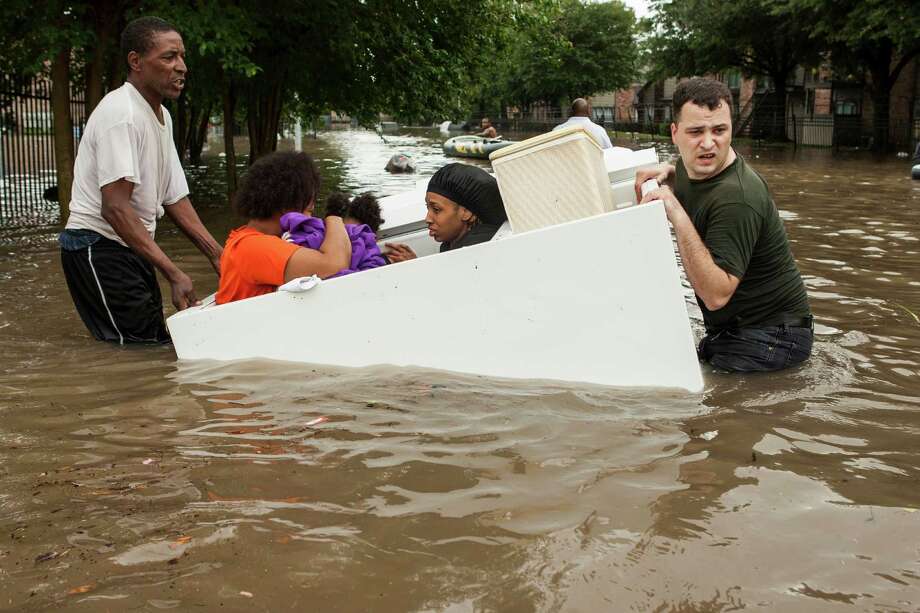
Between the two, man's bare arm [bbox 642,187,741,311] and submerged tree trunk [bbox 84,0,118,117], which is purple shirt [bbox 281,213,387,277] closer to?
man's bare arm [bbox 642,187,741,311]

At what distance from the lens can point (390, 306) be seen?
4398 millimetres

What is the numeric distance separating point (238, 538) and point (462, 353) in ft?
5.79

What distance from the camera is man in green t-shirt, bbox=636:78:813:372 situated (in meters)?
4.09

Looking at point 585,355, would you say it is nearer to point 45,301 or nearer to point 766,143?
point 45,301

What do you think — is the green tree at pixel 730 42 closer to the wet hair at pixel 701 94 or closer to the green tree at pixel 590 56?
the green tree at pixel 590 56

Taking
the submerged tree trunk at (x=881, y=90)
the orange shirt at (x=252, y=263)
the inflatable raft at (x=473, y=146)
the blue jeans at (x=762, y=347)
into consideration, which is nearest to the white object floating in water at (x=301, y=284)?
the orange shirt at (x=252, y=263)

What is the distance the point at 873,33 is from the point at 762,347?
88.0ft

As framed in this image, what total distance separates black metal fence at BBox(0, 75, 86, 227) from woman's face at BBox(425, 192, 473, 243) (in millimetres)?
9532

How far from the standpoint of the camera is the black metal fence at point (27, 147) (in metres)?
13.5

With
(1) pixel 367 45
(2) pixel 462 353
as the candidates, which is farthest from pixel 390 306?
(1) pixel 367 45

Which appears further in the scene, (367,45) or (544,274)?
(367,45)

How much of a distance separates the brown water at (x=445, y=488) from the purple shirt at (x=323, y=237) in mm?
496

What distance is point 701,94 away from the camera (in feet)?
13.7

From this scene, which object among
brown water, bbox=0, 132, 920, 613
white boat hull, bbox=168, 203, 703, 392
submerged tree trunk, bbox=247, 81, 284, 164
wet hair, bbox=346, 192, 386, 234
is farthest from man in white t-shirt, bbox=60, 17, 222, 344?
submerged tree trunk, bbox=247, 81, 284, 164
